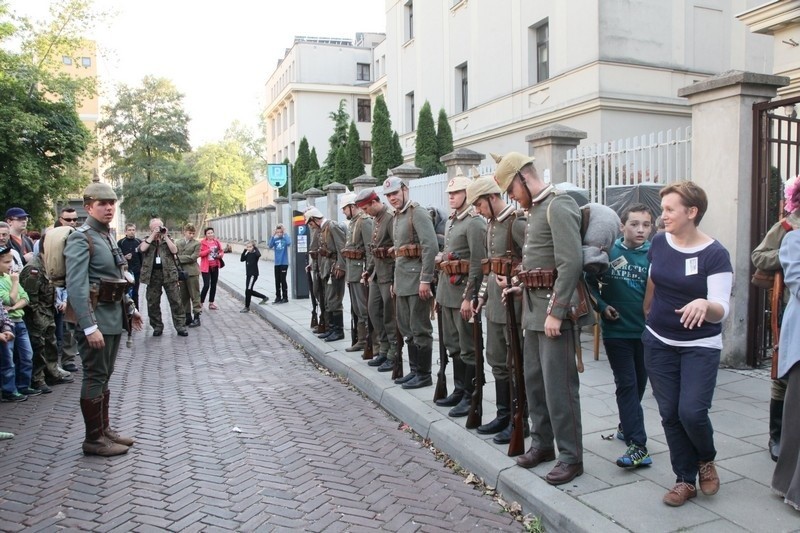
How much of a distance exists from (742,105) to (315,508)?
579cm

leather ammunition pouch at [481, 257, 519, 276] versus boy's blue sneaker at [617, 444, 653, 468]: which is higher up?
leather ammunition pouch at [481, 257, 519, 276]

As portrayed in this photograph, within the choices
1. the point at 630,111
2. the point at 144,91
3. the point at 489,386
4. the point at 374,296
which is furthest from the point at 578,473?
the point at 144,91

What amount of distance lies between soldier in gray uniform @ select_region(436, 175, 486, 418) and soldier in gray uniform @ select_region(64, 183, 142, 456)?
2779mm

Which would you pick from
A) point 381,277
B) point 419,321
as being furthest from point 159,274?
point 419,321

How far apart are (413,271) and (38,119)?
18.5 m

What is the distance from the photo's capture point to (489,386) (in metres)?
6.64

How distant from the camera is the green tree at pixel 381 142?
84.4 ft

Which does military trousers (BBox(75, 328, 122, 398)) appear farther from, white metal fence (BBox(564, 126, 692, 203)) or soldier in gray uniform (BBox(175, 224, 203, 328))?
soldier in gray uniform (BBox(175, 224, 203, 328))

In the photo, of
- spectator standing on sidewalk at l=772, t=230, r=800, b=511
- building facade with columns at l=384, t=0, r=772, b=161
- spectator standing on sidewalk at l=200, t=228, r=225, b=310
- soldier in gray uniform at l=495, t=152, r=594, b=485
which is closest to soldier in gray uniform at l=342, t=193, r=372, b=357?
soldier in gray uniform at l=495, t=152, r=594, b=485

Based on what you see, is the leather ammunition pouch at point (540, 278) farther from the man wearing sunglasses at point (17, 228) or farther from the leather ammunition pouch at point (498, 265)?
the man wearing sunglasses at point (17, 228)

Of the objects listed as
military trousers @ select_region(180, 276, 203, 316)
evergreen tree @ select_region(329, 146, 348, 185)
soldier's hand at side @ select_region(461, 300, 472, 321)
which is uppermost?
evergreen tree @ select_region(329, 146, 348, 185)

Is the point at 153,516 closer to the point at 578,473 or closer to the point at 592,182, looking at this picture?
the point at 578,473

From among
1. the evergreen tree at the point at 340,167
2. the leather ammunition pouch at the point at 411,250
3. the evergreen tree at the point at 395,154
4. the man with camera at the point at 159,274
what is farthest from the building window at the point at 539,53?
the leather ammunition pouch at the point at 411,250

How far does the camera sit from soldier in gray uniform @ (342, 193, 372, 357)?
818cm
